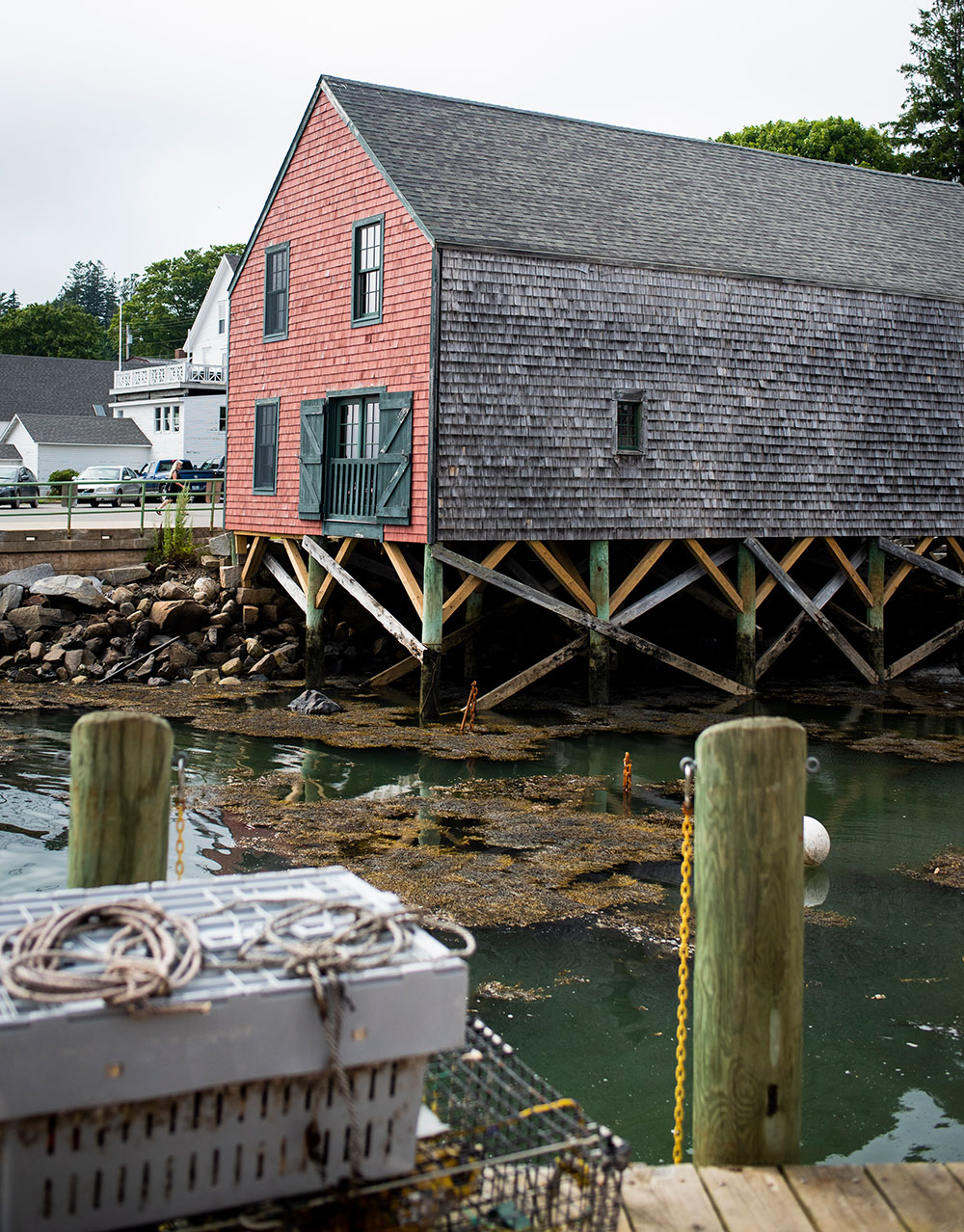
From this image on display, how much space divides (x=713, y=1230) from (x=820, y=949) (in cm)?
485

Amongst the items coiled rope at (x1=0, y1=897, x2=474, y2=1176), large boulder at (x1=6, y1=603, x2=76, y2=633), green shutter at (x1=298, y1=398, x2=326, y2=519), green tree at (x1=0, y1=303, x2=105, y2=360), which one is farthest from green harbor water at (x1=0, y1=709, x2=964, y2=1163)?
green tree at (x1=0, y1=303, x2=105, y2=360)

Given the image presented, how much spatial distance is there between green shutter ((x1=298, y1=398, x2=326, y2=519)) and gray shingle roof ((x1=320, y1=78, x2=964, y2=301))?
3534 mm

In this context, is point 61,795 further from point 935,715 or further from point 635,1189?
point 935,715

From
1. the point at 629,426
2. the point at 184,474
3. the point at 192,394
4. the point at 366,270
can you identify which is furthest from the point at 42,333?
the point at 629,426

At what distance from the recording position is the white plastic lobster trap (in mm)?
2891

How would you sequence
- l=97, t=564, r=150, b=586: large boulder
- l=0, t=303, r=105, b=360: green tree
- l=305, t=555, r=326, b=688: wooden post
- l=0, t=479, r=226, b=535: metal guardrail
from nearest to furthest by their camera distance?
l=305, t=555, r=326, b=688: wooden post, l=97, t=564, r=150, b=586: large boulder, l=0, t=479, r=226, b=535: metal guardrail, l=0, t=303, r=105, b=360: green tree

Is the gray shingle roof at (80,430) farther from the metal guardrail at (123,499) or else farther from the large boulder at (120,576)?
the large boulder at (120,576)

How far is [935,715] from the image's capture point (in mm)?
17859

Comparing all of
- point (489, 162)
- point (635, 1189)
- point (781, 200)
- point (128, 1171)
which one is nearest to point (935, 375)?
point (781, 200)

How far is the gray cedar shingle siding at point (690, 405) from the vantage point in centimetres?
1625

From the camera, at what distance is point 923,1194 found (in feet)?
13.1

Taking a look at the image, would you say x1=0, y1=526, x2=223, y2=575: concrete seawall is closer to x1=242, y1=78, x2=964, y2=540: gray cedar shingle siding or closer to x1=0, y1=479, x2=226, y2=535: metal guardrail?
x1=0, y1=479, x2=226, y2=535: metal guardrail

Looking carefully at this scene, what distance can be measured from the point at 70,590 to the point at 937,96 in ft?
114

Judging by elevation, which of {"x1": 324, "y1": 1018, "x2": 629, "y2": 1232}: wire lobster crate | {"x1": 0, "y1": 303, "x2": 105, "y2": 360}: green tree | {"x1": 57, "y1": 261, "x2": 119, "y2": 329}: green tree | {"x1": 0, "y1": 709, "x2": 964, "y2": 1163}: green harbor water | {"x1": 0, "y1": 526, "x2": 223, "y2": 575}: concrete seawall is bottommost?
{"x1": 0, "y1": 709, "x2": 964, "y2": 1163}: green harbor water
